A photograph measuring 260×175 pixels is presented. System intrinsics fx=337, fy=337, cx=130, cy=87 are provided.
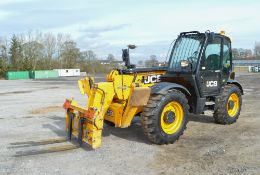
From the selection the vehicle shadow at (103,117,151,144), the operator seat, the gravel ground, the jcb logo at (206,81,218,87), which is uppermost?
the operator seat

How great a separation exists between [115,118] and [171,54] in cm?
264

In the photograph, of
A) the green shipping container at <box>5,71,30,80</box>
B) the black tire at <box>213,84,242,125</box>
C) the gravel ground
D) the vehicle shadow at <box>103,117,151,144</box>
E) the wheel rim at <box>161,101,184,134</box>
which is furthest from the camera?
the green shipping container at <box>5,71,30,80</box>

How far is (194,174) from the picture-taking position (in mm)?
5473

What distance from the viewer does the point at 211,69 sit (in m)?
8.62

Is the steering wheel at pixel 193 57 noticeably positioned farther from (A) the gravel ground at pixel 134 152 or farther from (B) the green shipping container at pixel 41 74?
(B) the green shipping container at pixel 41 74

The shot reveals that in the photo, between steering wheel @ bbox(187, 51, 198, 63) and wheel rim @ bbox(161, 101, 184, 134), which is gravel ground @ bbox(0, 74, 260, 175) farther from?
steering wheel @ bbox(187, 51, 198, 63)

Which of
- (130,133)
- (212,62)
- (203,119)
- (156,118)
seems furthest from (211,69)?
(130,133)

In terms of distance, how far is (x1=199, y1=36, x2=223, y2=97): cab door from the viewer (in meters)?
8.38

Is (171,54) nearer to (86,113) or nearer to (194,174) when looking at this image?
(86,113)

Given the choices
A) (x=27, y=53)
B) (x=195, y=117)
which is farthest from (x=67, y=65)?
(x=195, y=117)

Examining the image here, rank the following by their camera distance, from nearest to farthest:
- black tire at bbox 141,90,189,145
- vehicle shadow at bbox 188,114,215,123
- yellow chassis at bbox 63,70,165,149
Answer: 1. yellow chassis at bbox 63,70,165,149
2. black tire at bbox 141,90,189,145
3. vehicle shadow at bbox 188,114,215,123

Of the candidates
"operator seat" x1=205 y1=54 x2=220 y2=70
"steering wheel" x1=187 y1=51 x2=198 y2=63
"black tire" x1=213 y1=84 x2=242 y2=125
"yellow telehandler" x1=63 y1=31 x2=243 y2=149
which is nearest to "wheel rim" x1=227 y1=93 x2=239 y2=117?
"yellow telehandler" x1=63 y1=31 x2=243 y2=149

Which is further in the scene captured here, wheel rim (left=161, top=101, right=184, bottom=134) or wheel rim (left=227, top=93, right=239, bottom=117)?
wheel rim (left=227, top=93, right=239, bottom=117)

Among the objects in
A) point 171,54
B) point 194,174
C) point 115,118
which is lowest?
point 194,174
